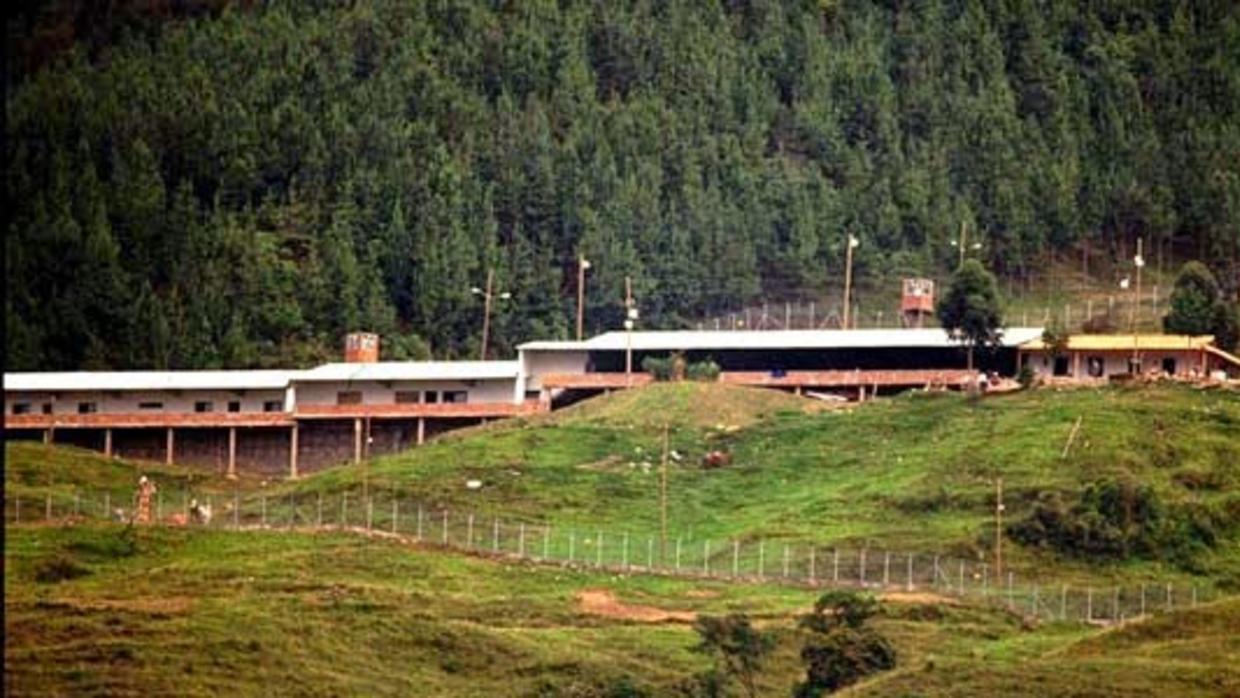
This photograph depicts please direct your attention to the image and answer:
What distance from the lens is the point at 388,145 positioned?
115 metres

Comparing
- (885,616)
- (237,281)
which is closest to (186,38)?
(237,281)

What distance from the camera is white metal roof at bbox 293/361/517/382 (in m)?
89.2

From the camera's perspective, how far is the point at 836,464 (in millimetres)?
77125

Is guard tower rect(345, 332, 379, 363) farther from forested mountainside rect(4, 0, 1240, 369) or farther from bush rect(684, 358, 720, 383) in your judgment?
bush rect(684, 358, 720, 383)

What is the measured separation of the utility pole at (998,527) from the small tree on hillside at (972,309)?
45.7 feet

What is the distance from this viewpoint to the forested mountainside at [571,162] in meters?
103

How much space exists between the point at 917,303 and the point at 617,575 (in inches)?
1593

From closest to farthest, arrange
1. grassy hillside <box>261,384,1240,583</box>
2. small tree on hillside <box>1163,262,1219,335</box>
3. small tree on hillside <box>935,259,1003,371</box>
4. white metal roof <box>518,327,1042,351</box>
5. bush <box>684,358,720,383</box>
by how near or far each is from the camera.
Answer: grassy hillside <box>261,384,1240,583</box> → small tree on hillside <box>935,259,1003,371</box> → bush <box>684,358,720,383</box> → small tree on hillside <box>1163,262,1219,335</box> → white metal roof <box>518,327,1042,351</box>

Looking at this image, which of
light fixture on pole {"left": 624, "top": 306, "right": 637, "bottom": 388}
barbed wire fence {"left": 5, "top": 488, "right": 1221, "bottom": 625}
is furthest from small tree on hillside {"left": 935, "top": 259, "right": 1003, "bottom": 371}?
barbed wire fence {"left": 5, "top": 488, "right": 1221, "bottom": 625}

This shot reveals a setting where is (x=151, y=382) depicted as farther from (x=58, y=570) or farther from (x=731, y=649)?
(x=731, y=649)

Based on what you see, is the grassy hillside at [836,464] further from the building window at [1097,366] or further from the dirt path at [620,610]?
the dirt path at [620,610]

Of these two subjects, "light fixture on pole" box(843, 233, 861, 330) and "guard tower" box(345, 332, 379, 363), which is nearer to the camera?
"guard tower" box(345, 332, 379, 363)

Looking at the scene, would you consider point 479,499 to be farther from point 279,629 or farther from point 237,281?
point 237,281

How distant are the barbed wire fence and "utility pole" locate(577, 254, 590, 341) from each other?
2862cm
